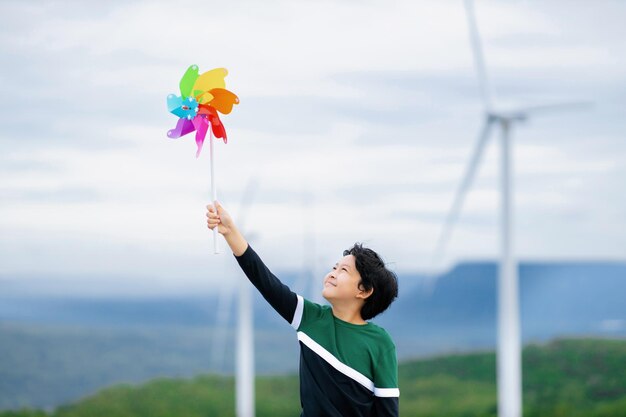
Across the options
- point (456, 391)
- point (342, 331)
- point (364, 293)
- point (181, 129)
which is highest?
point (456, 391)

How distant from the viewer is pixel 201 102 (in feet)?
17.4

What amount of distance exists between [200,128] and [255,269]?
77 centimetres

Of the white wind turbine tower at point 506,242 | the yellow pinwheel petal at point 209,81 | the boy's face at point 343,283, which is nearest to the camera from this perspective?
the boy's face at point 343,283

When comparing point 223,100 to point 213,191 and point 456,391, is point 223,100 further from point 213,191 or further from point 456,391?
point 456,391

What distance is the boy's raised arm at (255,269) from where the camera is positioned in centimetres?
499

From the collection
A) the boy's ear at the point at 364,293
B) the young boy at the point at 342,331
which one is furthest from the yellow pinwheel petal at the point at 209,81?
the boy's ear at the point at 364,293

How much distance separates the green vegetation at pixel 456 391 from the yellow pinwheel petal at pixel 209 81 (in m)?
27.9

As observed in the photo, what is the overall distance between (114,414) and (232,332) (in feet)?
49.3

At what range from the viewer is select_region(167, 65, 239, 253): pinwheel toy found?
17.3 ft

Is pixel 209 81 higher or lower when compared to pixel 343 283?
higher

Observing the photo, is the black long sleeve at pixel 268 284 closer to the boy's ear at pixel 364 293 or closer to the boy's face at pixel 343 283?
the boy's face at pixel 343 283

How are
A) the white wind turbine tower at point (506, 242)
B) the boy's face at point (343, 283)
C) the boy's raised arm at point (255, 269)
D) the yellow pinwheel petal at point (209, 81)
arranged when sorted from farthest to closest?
1. the white wind turbine tower at point (506, 242)
2. the yellow pinwheel petal at point (209, 81)
3. the boy's face at point (343, 283)
4. the boy's raised arm at point (255, 269)

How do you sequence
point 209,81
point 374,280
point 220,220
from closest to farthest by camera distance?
point 220,220, point 374,280, point 209,81

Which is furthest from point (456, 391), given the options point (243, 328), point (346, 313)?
point (346, 313)
